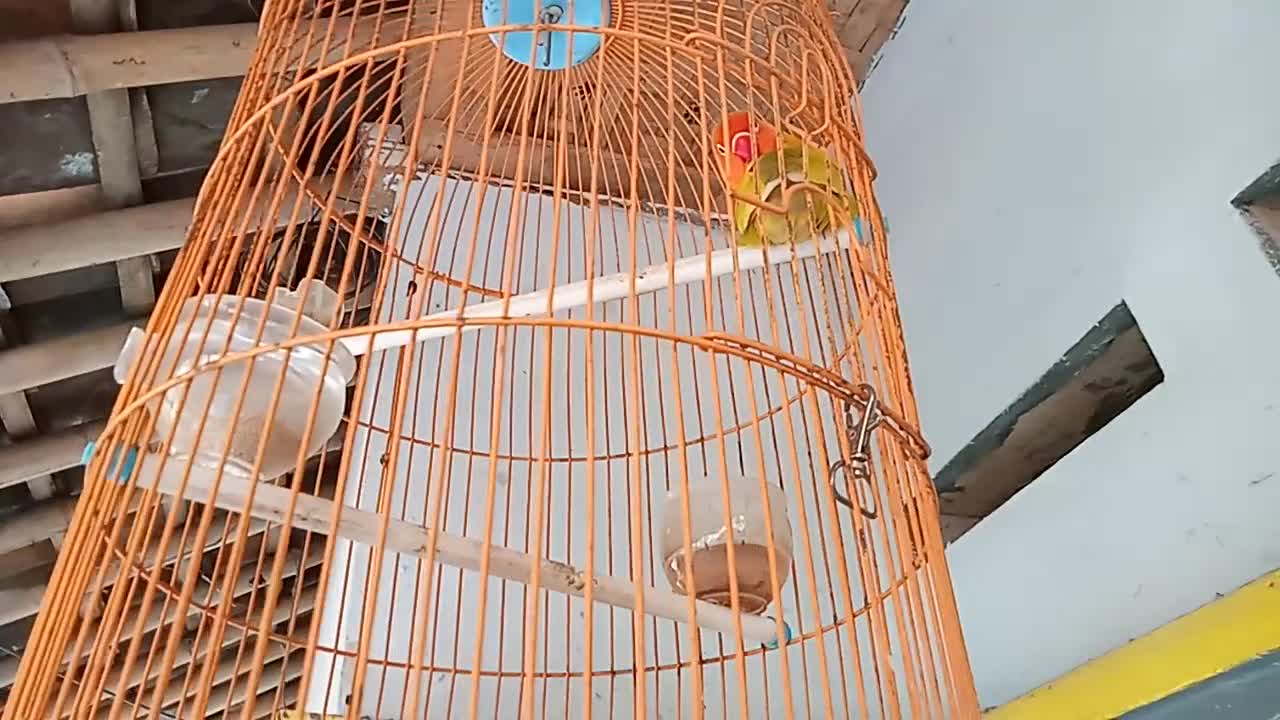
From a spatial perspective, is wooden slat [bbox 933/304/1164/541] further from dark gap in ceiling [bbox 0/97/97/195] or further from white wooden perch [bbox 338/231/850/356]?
dark gap in ceiling [bbox 0/97/97/195]

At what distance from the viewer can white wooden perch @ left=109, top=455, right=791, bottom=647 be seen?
56 cm

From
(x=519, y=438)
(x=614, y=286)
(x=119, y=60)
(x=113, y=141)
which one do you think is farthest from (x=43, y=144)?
(x=614, y=286)

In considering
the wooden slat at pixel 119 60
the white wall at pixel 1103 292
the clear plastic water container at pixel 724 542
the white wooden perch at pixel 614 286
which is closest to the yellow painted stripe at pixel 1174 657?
the white wall at pixel 1103 292

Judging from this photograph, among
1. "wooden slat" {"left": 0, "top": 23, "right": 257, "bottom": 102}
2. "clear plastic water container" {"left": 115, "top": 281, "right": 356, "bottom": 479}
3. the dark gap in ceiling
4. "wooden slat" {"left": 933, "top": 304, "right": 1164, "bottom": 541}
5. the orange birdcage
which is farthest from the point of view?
the dark gap in ceiling

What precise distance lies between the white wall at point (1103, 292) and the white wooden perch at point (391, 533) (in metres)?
0.45

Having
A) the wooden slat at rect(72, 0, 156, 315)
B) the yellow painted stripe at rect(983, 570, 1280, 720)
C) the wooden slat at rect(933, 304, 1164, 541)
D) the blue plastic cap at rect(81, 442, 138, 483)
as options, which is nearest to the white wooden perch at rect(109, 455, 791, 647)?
the blue plastic cap at rect(81, 442, 138, 483)

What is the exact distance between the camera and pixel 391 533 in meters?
0.57

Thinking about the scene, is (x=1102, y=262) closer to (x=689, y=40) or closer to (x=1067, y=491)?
(x=1067, y=491)

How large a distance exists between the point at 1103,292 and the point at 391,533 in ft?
2.50

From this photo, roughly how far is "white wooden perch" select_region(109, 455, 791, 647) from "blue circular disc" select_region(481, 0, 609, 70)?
1.08 feet

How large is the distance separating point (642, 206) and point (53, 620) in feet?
4.00

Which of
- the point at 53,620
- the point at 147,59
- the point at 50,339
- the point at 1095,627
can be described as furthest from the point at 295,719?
the point at 50,339

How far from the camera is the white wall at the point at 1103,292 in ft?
2.79

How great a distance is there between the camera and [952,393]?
127cm
